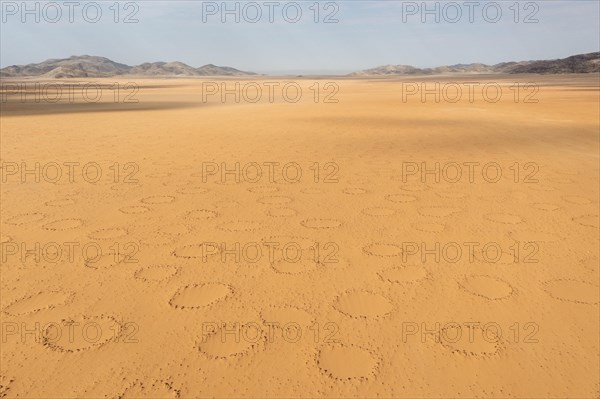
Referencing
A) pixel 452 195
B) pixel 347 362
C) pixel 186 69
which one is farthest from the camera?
pixel 186 69

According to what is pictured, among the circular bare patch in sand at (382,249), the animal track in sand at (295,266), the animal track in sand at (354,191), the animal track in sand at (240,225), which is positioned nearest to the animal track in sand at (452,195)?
the animal track in sand at (354,191)

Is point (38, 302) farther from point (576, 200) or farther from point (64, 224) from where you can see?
point (576, 200)

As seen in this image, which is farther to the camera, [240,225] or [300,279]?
[240,225]

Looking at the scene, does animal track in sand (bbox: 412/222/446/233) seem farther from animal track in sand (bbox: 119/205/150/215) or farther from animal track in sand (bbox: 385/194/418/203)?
animal track in sand (bbox: 119/205/150/215)

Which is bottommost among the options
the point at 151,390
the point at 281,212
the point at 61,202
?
the point at 151,390

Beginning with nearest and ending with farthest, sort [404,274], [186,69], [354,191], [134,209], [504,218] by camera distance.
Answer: [404,274], [504,218], [134,209], [354,191], [186,69]

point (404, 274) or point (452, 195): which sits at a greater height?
point (452, 195)

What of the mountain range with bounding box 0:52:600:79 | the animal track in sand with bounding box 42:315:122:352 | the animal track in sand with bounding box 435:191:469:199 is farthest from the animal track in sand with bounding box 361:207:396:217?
the mountain range with bounding box 0:52:600:79

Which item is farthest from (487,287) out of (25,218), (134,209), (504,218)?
(25,218)
